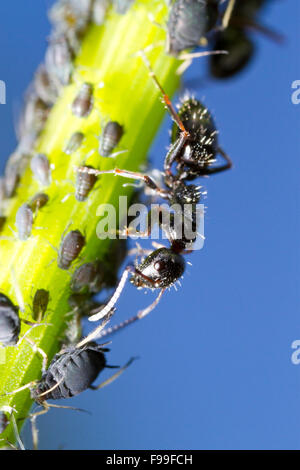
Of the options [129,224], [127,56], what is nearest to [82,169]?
[129,224]

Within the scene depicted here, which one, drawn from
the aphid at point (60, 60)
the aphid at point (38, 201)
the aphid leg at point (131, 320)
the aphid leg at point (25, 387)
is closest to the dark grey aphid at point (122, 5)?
the aphid at point (60, 60)

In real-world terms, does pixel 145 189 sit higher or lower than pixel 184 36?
lower

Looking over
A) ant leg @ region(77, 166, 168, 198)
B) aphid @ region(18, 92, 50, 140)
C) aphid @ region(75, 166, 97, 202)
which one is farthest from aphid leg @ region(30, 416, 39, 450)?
aphid @ region(18, 92, 50, 140)

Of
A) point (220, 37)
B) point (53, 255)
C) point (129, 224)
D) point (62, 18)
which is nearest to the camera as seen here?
point (53, 255)

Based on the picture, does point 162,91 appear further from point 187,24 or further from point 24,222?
point 24,222

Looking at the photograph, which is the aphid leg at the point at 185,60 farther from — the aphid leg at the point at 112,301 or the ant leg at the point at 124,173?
the aphid leg at the point at 112,301
